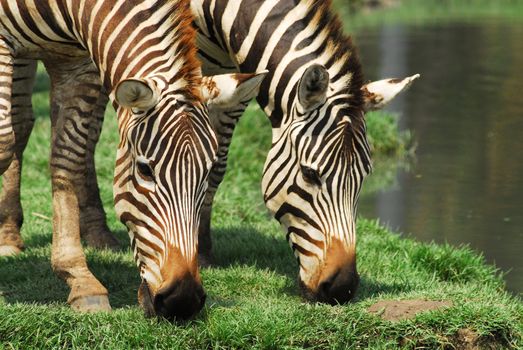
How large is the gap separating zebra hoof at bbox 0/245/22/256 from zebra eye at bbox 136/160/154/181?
2.84 metres

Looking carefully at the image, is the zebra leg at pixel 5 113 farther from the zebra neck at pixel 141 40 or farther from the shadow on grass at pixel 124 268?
the shadow on grass at pixel 124 268

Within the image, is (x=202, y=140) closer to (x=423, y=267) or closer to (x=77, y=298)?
(x=77, y=298)

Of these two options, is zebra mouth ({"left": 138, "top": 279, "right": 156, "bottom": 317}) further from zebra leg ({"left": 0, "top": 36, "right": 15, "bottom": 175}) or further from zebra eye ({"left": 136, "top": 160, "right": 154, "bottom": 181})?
zebra leg ({"left": 0, "top": 36, "right": 15, "bottom": 175})

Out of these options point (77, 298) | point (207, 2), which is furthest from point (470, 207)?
point (77, 298)

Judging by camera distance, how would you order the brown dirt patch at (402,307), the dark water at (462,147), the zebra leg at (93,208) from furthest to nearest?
1. the dark water at (462,147)
2. the zebra leg at (93,208)
3. the brown dirt patch at (402,307)

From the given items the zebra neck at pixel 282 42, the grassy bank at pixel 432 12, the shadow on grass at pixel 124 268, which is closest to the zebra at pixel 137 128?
the shadow on grass at pixel 124 268

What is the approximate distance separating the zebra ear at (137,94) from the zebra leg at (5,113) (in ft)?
3.51

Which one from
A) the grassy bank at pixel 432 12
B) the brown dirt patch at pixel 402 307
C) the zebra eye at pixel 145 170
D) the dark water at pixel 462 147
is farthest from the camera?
the grassy bank at pixel 432 12

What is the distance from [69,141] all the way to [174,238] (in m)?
1.61

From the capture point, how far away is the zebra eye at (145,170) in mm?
5739

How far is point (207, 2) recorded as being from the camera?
7.21 meters

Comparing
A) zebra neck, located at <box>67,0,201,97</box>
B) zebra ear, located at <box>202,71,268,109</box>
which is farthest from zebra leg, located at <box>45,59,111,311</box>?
zebra ear, located at <box>202,71,268,109</box>

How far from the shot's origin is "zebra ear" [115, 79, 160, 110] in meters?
5.58

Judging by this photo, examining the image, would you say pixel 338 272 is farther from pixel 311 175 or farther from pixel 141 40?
pixel 141 40
